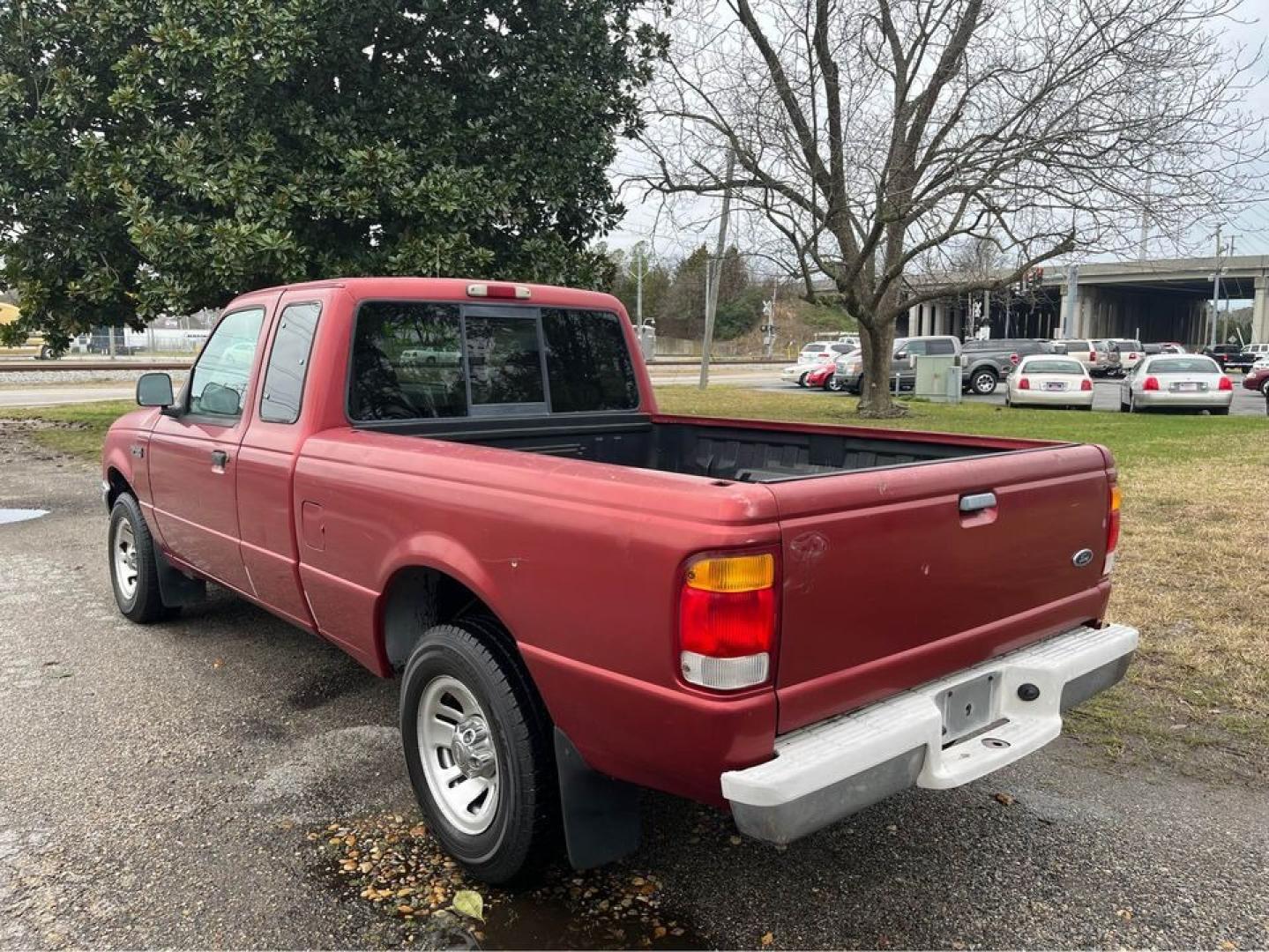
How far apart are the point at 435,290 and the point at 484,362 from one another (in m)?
0.38

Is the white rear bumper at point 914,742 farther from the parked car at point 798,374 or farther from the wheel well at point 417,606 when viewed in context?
the parked car at point 798,374

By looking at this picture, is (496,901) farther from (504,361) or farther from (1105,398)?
(1105,398)

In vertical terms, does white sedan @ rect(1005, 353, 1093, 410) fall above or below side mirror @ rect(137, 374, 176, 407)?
below

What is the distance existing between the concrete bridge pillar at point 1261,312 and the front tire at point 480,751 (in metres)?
81.3

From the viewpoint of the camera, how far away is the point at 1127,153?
13508mm

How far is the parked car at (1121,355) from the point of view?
43.3 meters

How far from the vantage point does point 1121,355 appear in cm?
4403

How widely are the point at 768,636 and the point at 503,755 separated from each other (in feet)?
3.16

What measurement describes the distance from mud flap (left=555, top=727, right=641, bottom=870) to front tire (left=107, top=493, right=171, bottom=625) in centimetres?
362

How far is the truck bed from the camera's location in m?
3.90

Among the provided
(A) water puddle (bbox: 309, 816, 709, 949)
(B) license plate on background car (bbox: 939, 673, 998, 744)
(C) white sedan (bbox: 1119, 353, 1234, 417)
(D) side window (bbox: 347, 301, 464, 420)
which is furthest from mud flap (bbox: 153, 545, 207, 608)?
(C) white sedan (bbox: 1119, 353, 1234, 417)

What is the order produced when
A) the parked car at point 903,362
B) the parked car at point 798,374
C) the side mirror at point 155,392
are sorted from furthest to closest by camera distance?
1. the parked car at point 798,374
2. the parked car at point 903,362
3. the side mirror at point 155,392

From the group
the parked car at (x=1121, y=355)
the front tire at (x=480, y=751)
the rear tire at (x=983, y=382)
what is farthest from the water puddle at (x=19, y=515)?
the parked car at (x=1121, y=355)

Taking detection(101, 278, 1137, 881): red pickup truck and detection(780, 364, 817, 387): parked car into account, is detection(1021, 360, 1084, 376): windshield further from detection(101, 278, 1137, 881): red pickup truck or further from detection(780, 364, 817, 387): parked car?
detection(101, 278, 1137, 881): red pickup truck
